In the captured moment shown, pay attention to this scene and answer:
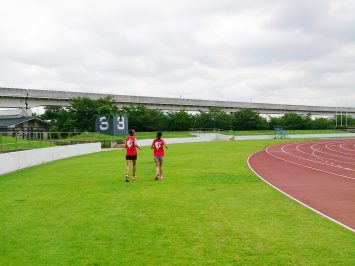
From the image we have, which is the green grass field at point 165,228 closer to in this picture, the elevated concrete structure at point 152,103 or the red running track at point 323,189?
the red running track at point 323,189

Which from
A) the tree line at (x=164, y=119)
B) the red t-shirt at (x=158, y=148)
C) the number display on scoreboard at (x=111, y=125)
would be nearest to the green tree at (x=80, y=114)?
the tree line at (x=164, y=119)

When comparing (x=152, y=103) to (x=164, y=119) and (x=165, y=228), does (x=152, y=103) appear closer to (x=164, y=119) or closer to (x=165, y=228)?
(x=164, y=119)

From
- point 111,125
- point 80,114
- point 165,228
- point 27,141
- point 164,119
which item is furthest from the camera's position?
point 164,119

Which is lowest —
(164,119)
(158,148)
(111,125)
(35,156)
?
(35,156)

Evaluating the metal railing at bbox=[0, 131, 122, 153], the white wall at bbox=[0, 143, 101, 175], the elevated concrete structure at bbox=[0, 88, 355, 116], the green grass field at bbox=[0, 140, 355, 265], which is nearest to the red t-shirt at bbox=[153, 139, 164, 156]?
the green grass field at bbox=[0, 140, 355, 265]

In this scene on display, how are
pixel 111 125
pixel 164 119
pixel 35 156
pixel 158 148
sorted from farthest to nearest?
pixel 164 119
pixel 111 125
pixel 35 156
pixel 158 148

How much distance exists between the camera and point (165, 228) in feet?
24.8

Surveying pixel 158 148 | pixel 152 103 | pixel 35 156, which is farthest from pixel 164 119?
pixel 158 148

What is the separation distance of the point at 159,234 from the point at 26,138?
19.0 m

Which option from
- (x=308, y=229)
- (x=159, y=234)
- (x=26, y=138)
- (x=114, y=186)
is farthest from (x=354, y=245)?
(x=26, y=138)

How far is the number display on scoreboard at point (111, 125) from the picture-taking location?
50500mm

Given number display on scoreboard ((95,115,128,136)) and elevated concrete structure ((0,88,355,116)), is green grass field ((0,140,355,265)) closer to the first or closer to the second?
number display on scoreboard ((95,115,128,136))

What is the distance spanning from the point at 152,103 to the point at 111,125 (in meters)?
26.9

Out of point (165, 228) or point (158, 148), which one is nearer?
point (165, 228)
